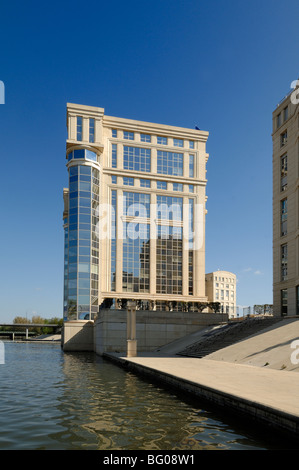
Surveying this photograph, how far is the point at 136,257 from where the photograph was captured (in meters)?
72.2

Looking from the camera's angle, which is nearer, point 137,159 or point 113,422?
point 113,422

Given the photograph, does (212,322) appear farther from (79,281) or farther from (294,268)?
(79,281)

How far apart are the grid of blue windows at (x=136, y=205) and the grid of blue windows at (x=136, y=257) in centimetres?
184

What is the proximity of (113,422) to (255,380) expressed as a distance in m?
7.61

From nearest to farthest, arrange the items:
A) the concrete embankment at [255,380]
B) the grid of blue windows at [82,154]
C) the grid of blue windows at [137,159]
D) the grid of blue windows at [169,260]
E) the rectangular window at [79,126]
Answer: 1. the concrete embankment at [255,380]
2. the grid of blue windows at [82,154]
3. the rectangular window at [79,126]
4. the grid of blue windows at [169,260]
5. the grid of blue windows at [137,159]

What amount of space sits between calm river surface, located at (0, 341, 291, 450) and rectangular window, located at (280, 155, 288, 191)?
3258 centimetres

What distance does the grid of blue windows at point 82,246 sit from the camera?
212ft

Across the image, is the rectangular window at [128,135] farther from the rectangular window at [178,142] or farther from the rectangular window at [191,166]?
the rectangular window at [191,166]

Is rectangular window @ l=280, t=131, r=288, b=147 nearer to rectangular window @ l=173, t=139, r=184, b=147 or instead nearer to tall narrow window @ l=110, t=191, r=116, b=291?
rectangular window @ l=173, t=139, r=184, b=147

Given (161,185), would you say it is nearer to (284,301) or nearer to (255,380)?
(284,301)

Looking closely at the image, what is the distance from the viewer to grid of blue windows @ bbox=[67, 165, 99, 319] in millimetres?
64625

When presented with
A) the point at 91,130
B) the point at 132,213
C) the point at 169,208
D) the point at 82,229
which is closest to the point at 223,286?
the point at 169,208

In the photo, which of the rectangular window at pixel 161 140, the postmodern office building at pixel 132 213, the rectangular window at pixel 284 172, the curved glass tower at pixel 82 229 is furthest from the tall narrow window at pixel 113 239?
the rectangular window at pixel 284 172

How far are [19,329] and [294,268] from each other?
177 metres
